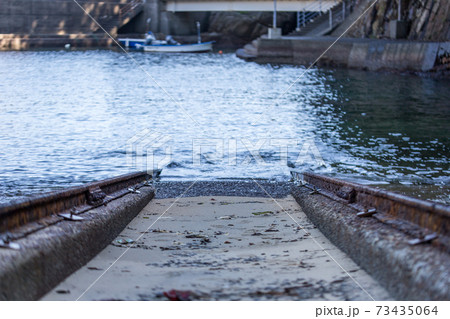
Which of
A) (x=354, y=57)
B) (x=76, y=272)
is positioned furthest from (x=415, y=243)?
(x=354, y=57)

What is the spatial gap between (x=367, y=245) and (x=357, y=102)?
1861 centimetres

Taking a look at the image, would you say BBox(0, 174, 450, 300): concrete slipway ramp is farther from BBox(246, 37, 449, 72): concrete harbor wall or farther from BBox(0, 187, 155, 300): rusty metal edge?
BBox(246, 37, 449, 72): concrete harbor wall

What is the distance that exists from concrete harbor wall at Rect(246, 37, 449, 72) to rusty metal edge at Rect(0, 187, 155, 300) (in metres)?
24.0

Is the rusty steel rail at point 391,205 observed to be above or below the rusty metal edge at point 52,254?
above

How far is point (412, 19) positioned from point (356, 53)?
3257 millimetres

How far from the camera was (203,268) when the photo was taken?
452 cm

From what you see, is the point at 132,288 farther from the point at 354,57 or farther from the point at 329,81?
the point at 354,57

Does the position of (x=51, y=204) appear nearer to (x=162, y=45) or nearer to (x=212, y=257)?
(x=212, y=257)

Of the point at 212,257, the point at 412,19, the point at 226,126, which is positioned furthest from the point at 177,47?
the point at 212,257

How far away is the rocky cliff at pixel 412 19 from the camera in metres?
29.9

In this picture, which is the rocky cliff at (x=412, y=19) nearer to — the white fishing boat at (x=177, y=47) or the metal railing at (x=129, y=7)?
the white fishing boat at (x=177, y=47)

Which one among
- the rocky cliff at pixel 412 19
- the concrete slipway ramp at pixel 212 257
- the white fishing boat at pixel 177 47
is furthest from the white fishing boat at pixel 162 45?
the concrete slipway ramp at pixel 212 257

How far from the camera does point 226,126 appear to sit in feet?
60.5

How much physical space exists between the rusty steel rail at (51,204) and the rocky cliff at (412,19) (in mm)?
25093
